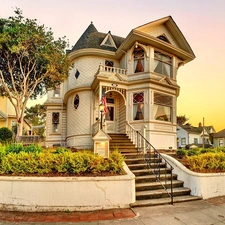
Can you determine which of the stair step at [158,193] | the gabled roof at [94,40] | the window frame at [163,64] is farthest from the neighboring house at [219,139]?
the stair step at [158,193]

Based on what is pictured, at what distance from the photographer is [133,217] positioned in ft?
15.5

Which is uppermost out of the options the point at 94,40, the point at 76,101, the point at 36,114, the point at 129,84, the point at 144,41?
the point at 94,40

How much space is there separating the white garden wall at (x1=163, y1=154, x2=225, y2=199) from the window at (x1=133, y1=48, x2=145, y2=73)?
7.70m

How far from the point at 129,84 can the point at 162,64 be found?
2989 millimetres

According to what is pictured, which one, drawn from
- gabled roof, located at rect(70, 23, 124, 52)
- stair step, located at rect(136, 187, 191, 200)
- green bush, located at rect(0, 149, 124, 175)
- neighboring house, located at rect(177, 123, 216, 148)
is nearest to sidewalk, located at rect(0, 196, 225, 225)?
stair step, located at rect(136, 187, 191, 200)

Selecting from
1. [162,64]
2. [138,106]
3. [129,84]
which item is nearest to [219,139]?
[162,64]

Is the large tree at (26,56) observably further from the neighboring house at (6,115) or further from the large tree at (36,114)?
the large tree at (36,114)

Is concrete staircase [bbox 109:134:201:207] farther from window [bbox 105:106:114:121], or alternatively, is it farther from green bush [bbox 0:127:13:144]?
green bush [bbox 0:127:13:144]

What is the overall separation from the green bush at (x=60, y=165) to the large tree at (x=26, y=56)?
6.71 meters

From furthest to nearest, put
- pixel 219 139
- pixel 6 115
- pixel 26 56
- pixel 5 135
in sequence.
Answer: pixel 219 139, pixel 6 115, pixel 26 56, pixel 5 135

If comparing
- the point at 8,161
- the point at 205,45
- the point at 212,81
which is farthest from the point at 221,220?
the point at 212,81

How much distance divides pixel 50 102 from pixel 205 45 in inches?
528

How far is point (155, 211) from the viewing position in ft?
16.9

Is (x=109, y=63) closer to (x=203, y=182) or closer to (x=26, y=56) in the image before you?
(x=26, y=56)
